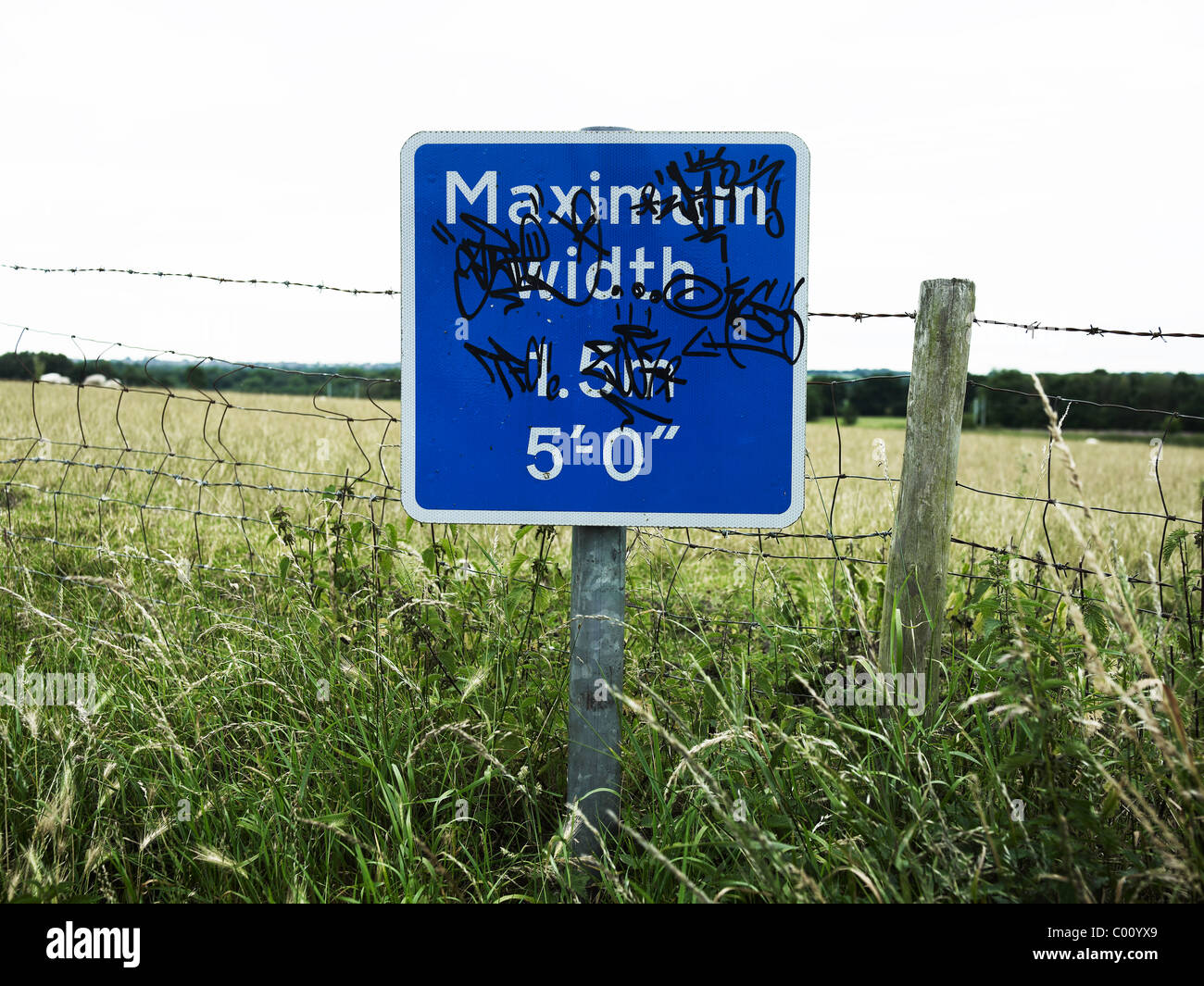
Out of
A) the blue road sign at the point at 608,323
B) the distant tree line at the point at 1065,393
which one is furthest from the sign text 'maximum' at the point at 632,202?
the distant tree line at the point at 1065,393

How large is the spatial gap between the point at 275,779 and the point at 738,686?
1.27 meters

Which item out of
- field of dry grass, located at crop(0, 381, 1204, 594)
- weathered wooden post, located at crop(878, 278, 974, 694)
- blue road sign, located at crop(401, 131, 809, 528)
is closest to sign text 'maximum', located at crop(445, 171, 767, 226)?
blue road sign, located at crop(401, 131, 809, 528)

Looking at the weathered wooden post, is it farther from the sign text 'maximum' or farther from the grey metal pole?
the grey metal pole

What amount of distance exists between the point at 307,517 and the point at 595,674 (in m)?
2.27

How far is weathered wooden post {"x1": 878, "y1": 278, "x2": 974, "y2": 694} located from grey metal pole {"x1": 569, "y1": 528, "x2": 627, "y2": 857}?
0.78 metres

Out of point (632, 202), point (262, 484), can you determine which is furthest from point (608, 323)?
point (262, 484)

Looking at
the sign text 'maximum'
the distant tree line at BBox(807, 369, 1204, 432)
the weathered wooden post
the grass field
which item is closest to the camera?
the grass field

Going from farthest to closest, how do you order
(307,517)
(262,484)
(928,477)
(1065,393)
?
1. (1065,393)
2. (262,484)
3. (307,517)
4. (928,477)

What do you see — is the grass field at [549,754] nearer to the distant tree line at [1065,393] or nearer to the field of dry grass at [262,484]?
the field of dry grass at [262,484]

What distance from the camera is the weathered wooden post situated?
2193mm

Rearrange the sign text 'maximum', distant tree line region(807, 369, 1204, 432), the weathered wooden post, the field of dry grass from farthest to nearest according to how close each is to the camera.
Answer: distant tree line region(807, 369, 1204, 432)
the field of dry grass
the weathered wooden post
the sign text 'maximum'

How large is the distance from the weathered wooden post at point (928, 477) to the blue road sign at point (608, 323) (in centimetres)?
47

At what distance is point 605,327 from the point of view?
6.44 feet

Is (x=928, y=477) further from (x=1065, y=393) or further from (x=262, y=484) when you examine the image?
(x=1065, y=393)
